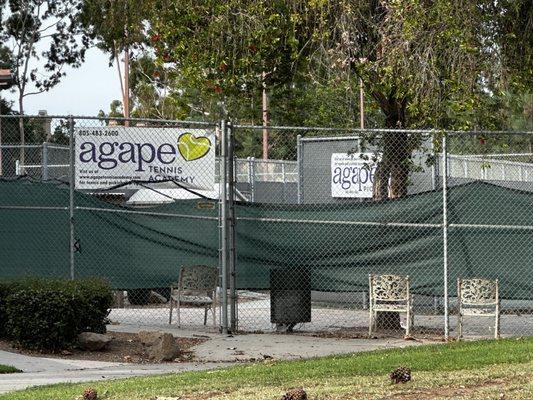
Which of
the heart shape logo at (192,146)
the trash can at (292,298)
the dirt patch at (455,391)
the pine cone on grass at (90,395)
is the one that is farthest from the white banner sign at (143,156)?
the dirt patch at (455,391)

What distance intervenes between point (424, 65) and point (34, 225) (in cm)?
589

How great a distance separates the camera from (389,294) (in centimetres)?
1489

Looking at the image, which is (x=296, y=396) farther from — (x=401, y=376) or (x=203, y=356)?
(x=203, y=356)

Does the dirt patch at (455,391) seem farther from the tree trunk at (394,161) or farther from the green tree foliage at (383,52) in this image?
the tree trunk at (394,161)

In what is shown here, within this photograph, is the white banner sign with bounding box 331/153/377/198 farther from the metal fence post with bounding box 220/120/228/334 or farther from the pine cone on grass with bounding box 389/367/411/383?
the pine cone on grass with bounding box 389/367/411/383

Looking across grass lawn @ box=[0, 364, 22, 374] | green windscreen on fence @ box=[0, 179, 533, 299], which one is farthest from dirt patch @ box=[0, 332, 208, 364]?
green windscreen on fence @ box=[0, 179, 533, 299]

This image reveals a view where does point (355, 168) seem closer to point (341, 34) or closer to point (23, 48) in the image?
point (341, 34)

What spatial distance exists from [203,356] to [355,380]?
4.38 meters

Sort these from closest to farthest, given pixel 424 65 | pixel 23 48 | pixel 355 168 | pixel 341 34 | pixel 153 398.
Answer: pixel 153 398, pixel 424 65, pixel 341 34, pixel 355 168, pixel 23 48

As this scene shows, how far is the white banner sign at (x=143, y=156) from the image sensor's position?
51.8 ft

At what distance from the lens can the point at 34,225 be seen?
632 inches

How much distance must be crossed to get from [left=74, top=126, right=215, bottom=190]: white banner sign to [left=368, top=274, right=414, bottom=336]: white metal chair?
275cm

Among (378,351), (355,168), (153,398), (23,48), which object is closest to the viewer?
(153,398)

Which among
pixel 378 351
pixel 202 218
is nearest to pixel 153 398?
A: pixel 378 351
